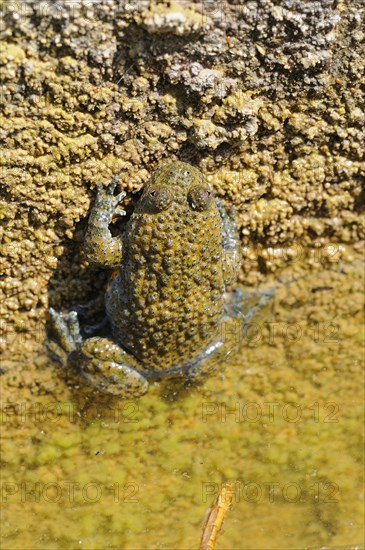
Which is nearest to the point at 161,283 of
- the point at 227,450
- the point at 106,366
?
the point at 106,366

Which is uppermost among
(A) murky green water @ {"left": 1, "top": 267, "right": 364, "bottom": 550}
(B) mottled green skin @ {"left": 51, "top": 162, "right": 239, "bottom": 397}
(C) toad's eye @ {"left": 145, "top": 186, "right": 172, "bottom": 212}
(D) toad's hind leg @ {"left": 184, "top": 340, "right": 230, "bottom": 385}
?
(C) toad's eye @ {"left": 145, "top": 186, "right": 172, "bottom": 212}

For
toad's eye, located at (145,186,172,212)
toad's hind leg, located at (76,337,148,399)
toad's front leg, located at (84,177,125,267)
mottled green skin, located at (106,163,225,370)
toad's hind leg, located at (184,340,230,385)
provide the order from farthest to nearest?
toad's hind leg, located at (184,340,230,385) < toad's hind leg, located at (76,337,148,399) < toad's front leg, located at (84,177,125,267) < mottled green skin, located at (106,163,225,370) < toad's eye, located at (145,186,172,212)

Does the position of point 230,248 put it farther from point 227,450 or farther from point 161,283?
point 227,450

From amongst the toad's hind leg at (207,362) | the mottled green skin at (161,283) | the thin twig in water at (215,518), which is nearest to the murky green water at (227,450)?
the thin twig in water at (215,518)

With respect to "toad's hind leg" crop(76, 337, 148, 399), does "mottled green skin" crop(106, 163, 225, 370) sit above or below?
above

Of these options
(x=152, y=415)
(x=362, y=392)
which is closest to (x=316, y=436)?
(x=362, y=392)

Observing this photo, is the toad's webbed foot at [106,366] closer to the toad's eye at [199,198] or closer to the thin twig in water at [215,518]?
the thin twig in water at [215,518]

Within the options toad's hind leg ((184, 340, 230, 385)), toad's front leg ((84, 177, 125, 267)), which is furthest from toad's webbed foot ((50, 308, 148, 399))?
toad's front leg ((84, 177, 125, 267))

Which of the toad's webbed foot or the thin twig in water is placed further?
the toad's webbed foot

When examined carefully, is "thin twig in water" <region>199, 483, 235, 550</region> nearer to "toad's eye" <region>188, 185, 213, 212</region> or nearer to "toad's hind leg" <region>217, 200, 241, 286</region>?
"toad's hind leg" <region>217, 200, 241, 286</region>

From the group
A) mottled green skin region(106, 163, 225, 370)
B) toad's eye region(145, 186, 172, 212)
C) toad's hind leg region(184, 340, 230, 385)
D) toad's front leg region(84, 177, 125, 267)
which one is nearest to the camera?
toad's eye region(145, 186, 172, 212)
